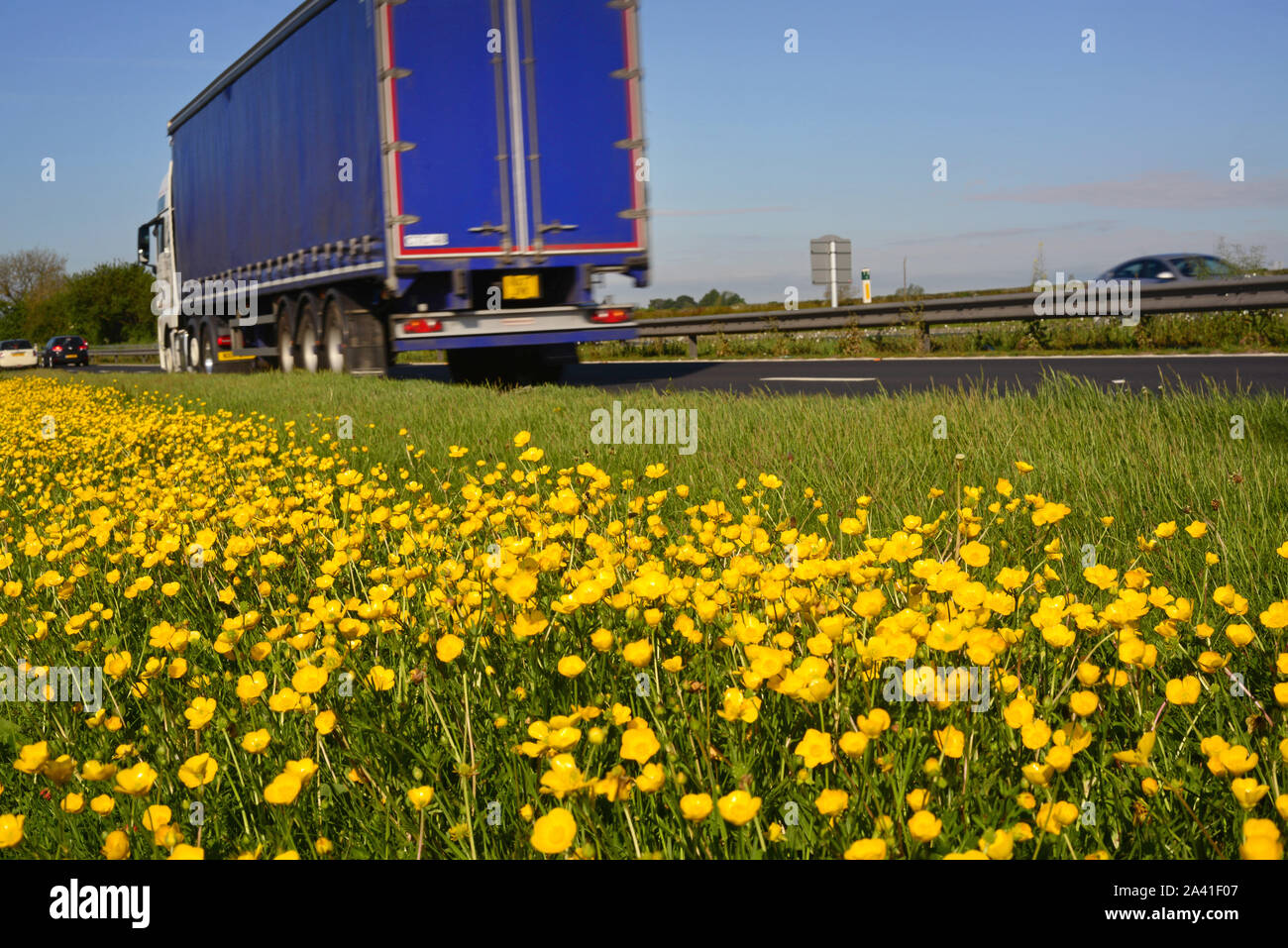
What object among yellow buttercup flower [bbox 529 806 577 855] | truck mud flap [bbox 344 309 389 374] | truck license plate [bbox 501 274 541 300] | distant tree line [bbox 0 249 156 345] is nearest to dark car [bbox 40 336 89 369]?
distant tree line [bbox 0 249 156 345]

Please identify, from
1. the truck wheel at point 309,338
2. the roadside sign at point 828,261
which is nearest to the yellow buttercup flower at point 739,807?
the truck wheel at point 309,338

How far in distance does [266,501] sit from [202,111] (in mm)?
18804

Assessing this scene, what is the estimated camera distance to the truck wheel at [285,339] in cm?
1723

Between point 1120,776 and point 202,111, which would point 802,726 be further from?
point 202,111

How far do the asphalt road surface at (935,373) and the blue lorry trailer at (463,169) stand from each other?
132 centimetres

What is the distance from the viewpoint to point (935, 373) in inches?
525

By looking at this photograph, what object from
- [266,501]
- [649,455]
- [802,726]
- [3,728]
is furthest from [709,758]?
[649,455]

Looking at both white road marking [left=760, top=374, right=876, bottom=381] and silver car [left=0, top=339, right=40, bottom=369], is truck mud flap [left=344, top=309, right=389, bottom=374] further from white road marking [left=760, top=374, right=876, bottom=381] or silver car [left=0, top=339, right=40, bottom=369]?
silver car [left=0, top=339, right=40, bottom=369]

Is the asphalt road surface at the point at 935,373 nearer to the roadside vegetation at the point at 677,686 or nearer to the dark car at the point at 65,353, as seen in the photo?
the roadside vegetation at the point at 677,686

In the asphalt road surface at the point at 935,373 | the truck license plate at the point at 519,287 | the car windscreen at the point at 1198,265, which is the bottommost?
the asphalt road surface at the point at 935,373

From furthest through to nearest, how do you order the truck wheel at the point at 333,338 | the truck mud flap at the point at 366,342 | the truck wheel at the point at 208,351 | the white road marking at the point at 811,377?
the truck wheel at the point at 208,351 → the truck wheel at the point at 333,338 → the truck mud flap at the point at 366,342 → the white road marking at the point at 811,377

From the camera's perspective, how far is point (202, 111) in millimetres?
19844

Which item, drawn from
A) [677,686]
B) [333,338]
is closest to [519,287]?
[333,338]

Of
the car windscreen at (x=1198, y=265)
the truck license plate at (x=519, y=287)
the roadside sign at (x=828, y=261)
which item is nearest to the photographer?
the truck license plate at (x=519, y=287)
